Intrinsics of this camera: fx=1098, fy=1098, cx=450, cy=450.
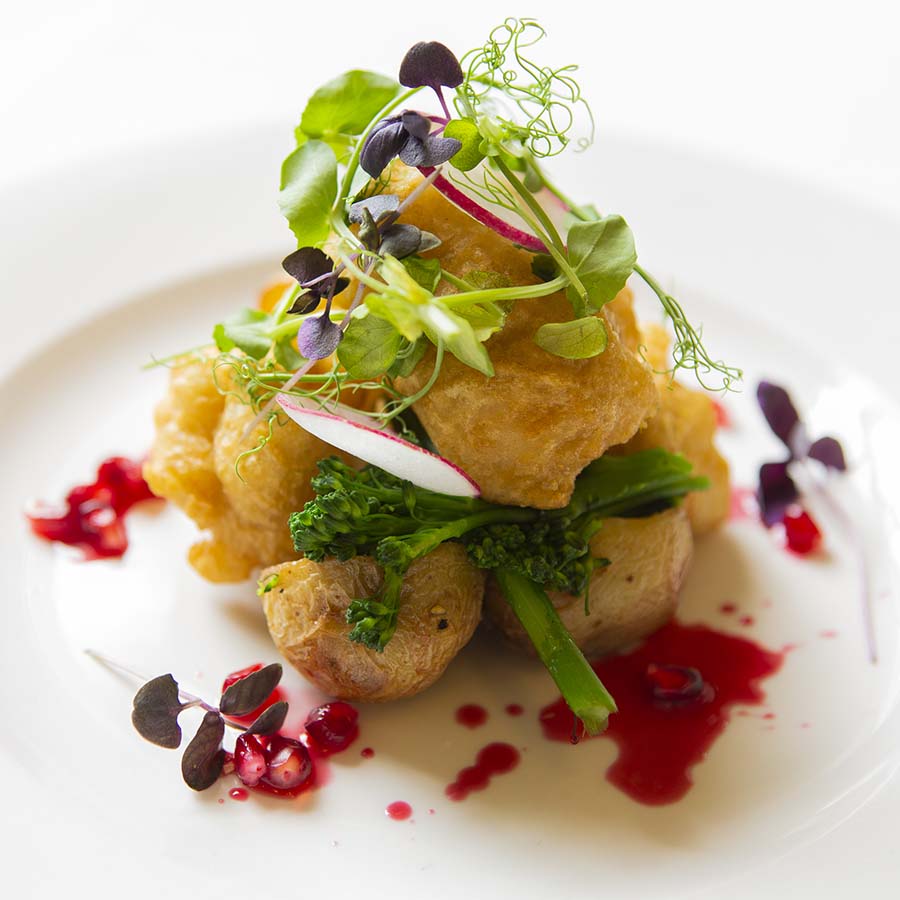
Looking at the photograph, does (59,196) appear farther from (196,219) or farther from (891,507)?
(891,507)

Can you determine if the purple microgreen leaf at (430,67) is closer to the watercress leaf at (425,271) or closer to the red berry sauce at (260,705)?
the watercress leaf at (425,271)

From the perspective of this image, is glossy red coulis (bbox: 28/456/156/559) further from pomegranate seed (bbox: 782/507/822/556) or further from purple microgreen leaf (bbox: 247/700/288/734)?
pomegranate seed (bbox: 782/507/822/556)

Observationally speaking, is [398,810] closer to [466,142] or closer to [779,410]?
[466,142]

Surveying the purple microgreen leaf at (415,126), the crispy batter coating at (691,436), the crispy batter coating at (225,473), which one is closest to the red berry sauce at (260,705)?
the crispy batter coating at (225,473)

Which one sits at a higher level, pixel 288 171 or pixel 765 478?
pixel 288 171

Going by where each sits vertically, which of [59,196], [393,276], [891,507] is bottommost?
[891,507]

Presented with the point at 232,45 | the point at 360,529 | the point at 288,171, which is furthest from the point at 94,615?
the point at 232,45

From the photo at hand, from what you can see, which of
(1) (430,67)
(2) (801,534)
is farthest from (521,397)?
(2) (801,534)
